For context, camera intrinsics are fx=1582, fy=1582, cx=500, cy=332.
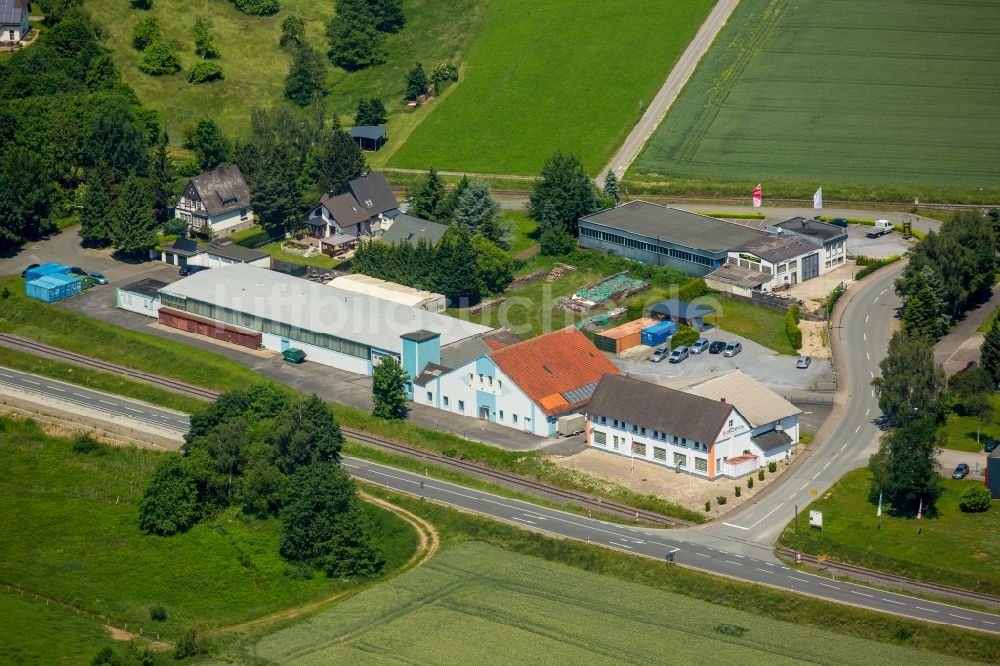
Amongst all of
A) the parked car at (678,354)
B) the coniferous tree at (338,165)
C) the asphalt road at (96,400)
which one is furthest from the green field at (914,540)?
the coniferous tree at (338,165)

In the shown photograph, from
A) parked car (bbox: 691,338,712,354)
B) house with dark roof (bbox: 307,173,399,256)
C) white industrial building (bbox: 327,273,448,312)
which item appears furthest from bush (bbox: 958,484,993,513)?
house with dark roof (bbox: 307,173,399,256)

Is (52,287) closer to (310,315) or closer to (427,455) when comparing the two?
(310,315)

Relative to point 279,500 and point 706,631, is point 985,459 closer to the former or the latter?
point 706,631

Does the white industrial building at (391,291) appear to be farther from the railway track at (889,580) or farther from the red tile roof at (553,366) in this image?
the railway track at (889,580)

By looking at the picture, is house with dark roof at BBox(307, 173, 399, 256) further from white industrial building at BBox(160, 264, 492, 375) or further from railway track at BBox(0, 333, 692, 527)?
railway track at BBox(0, 333, 692, 527)

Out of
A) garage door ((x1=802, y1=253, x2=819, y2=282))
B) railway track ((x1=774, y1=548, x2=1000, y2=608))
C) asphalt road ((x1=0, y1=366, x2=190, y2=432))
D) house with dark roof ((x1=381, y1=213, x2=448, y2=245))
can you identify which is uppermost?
house with dark roof ((x1=381, y1=213, x2=448, y2=245))

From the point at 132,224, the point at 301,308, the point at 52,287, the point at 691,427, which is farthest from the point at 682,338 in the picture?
the point at 52,287
